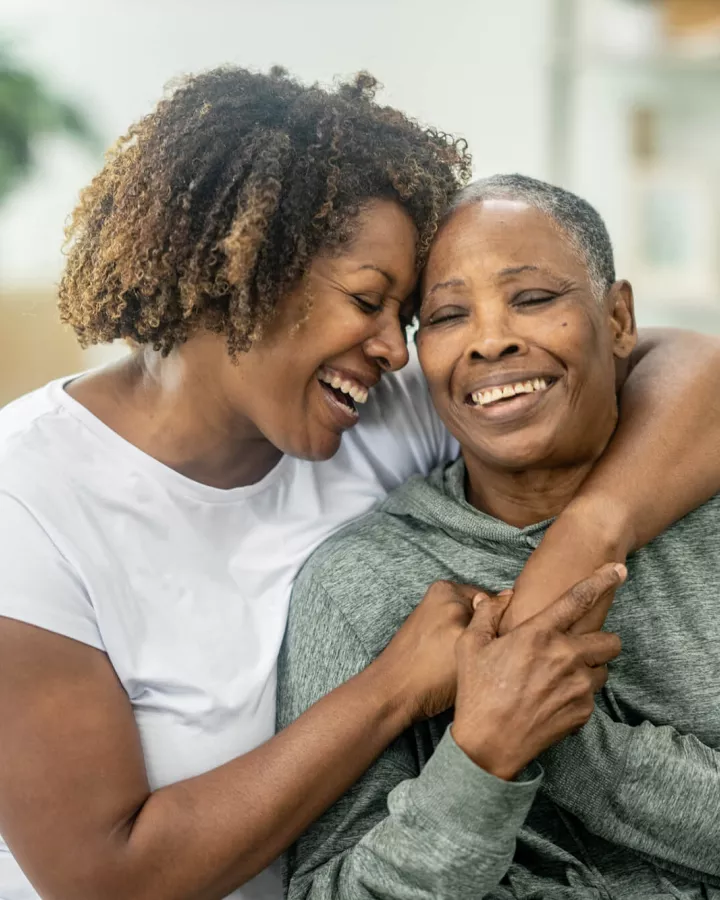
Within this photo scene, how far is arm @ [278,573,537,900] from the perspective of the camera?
46.3 inches

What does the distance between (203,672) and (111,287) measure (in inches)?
20.7

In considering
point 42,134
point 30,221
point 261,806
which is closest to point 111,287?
point 261,806

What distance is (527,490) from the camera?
1564 mm

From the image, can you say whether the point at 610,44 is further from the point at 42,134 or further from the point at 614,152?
the point at 42,134

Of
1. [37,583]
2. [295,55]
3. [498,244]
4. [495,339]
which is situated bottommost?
[37,583]

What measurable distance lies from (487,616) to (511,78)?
271cm

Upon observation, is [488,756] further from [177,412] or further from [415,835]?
[177,412]

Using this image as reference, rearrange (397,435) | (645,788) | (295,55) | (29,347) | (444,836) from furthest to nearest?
1. (295,55)
2. (29,347)
3. (397,435)
4. (645,788)
5. (444,836)

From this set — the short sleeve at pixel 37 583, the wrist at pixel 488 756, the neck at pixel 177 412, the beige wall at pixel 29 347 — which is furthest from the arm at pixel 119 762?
the beige wall at pixel 29 347

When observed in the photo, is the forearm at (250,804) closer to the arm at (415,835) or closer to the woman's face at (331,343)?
the arm at (415,835)

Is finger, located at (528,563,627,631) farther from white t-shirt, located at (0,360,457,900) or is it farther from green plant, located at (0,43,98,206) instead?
green plant, located at (0,43,98,206)

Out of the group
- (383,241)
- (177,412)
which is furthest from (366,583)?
(383,241)

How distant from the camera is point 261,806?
→ 1249mm

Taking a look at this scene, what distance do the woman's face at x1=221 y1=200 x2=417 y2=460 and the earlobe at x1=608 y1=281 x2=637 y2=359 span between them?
0.31 meters
